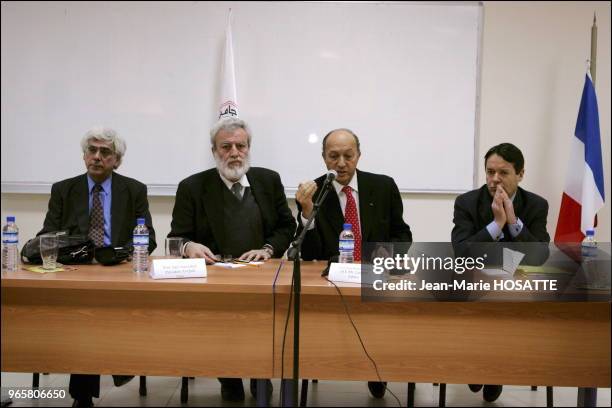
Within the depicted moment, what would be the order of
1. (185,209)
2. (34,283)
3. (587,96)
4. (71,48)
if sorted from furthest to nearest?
(71,48) → (587,96) → (185,209) → (34,283)

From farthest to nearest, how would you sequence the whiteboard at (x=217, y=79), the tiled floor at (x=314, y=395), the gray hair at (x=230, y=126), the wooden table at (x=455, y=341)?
the whiteboard at (x=217, y=79) < the tiled floor at (x=314, y=395) < the gray hair at (x=230, y=126) < the wooden table at (x=455, y=341)

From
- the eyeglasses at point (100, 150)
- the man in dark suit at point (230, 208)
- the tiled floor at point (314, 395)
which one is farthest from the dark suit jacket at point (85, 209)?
the tiled floor at point (314, 395)

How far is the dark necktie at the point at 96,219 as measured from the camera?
279cm

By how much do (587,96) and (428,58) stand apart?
3.76 ft

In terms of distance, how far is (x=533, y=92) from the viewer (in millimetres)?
3801

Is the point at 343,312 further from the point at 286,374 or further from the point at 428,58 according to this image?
the point at 428,58

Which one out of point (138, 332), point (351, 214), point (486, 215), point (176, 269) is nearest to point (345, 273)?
point (176, 269)

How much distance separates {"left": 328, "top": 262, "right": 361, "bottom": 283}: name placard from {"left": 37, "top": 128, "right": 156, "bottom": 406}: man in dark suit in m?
1.27

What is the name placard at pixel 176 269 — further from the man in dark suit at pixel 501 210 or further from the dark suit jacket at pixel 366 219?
the man in dark suit at pixel 501 210

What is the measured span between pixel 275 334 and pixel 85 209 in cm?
156

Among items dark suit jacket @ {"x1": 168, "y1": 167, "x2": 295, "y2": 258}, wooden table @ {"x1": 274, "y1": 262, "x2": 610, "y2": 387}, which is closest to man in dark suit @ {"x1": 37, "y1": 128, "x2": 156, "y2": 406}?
dark suit jacket @ {"x1": 168, "y1": 167, "x2": 295, "y2": 258}

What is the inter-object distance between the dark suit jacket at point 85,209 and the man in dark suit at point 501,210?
174 cm

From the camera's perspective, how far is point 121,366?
5.99ft

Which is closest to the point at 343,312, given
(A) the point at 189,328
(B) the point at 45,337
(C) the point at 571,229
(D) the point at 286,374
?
(D) the point at 286,374
